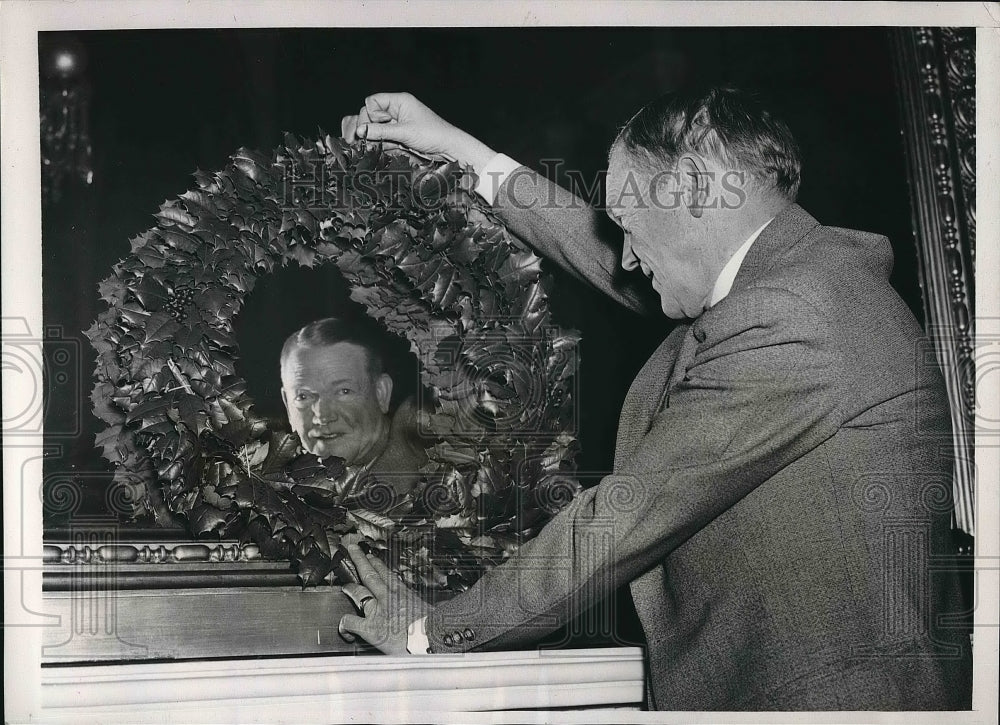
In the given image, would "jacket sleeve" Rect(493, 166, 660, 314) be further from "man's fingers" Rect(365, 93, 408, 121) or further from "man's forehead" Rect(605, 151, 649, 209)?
"man's fingers" Rect(365, 93, 408, 121)

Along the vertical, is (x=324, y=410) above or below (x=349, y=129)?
below

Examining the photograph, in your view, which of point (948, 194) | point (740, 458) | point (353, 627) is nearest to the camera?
point (740, 458)

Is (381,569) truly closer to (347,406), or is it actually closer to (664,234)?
(347,406)

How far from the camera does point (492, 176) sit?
76.5 inches

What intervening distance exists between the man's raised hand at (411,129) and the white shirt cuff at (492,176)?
0.04 ft

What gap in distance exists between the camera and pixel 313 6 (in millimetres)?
1960

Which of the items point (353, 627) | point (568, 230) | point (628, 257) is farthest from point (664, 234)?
point (353, 627)

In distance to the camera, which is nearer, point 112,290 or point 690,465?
point 690,465

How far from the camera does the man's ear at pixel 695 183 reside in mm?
1867

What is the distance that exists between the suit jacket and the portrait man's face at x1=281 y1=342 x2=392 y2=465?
0.36m

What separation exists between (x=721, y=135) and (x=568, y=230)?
0.35 meters

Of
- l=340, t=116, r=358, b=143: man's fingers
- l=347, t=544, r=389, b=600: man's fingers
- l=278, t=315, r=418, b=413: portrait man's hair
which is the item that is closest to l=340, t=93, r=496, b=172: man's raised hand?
l=340, t=116, r=358, b=143: man's fingers

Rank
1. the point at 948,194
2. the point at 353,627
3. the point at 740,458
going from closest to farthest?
the point at 740,458
the point at 353,627
the point at 948,194

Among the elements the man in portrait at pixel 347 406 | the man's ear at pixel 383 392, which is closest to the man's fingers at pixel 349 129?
the man in portrait at pixel 347 406
